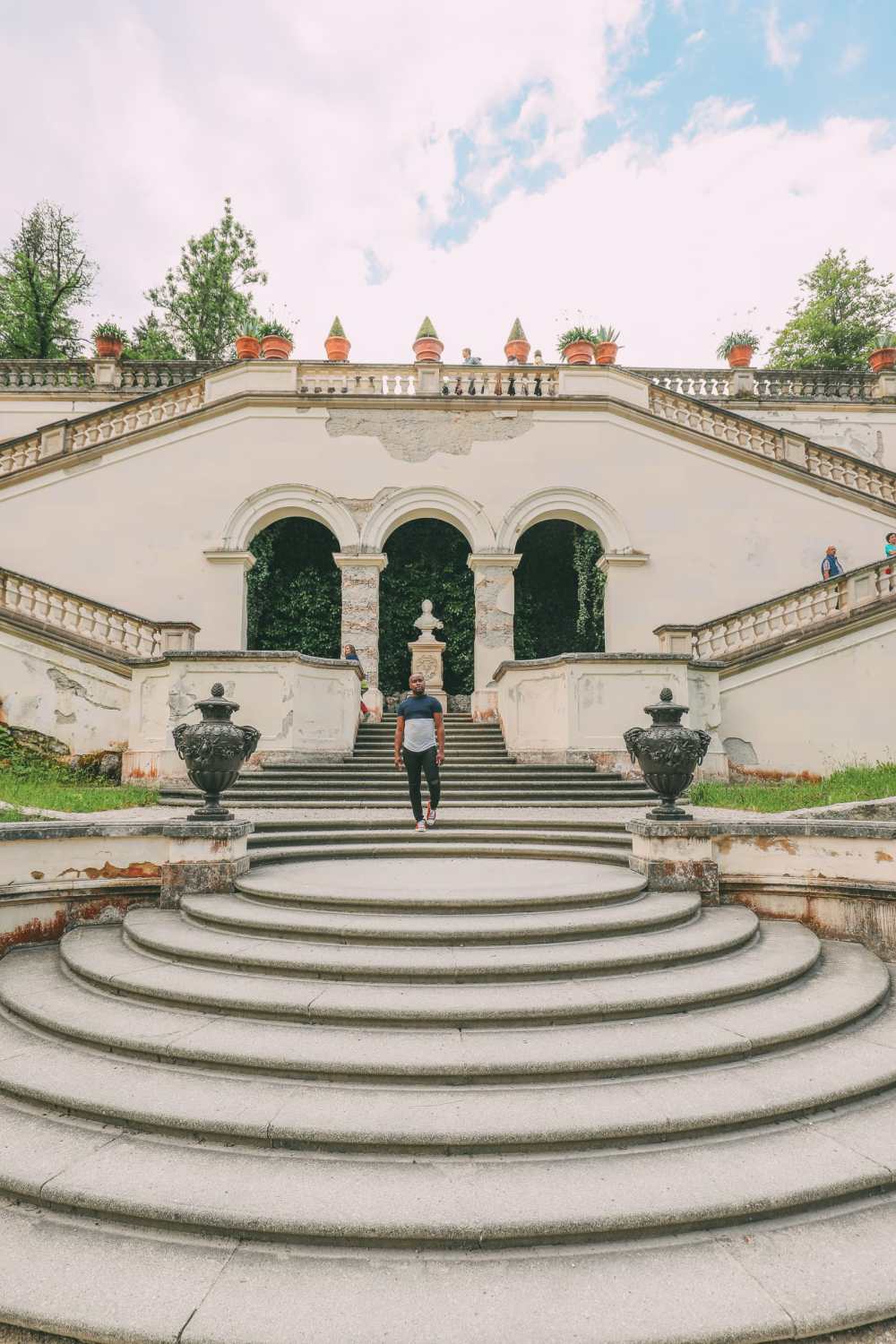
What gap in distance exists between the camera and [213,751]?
6020mm

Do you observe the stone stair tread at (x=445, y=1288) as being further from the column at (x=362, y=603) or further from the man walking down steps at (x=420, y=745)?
the column at (x=362, y=603)

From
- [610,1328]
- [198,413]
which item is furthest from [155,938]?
[198,413]

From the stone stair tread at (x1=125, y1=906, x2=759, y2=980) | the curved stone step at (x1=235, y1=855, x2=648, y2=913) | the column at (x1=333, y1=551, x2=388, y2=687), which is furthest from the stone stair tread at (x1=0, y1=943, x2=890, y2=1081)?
the column at (x1=333, y1=551, x2=388, y2=687)

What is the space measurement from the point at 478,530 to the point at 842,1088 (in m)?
13.0

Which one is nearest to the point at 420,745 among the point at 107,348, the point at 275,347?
the point at 275,347

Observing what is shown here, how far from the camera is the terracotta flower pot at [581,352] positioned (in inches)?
643

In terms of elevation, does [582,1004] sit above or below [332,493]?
below

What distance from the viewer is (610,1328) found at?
2.18m

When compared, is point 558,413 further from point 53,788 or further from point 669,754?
point 53,788

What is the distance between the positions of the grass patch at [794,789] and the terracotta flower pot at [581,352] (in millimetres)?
10171

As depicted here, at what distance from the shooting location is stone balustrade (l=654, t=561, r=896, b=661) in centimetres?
1168

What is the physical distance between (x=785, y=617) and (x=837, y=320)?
20.9 meters

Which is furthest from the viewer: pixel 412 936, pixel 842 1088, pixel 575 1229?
pixel 412 936

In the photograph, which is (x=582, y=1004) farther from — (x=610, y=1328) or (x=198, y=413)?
(x=198, y=413)
